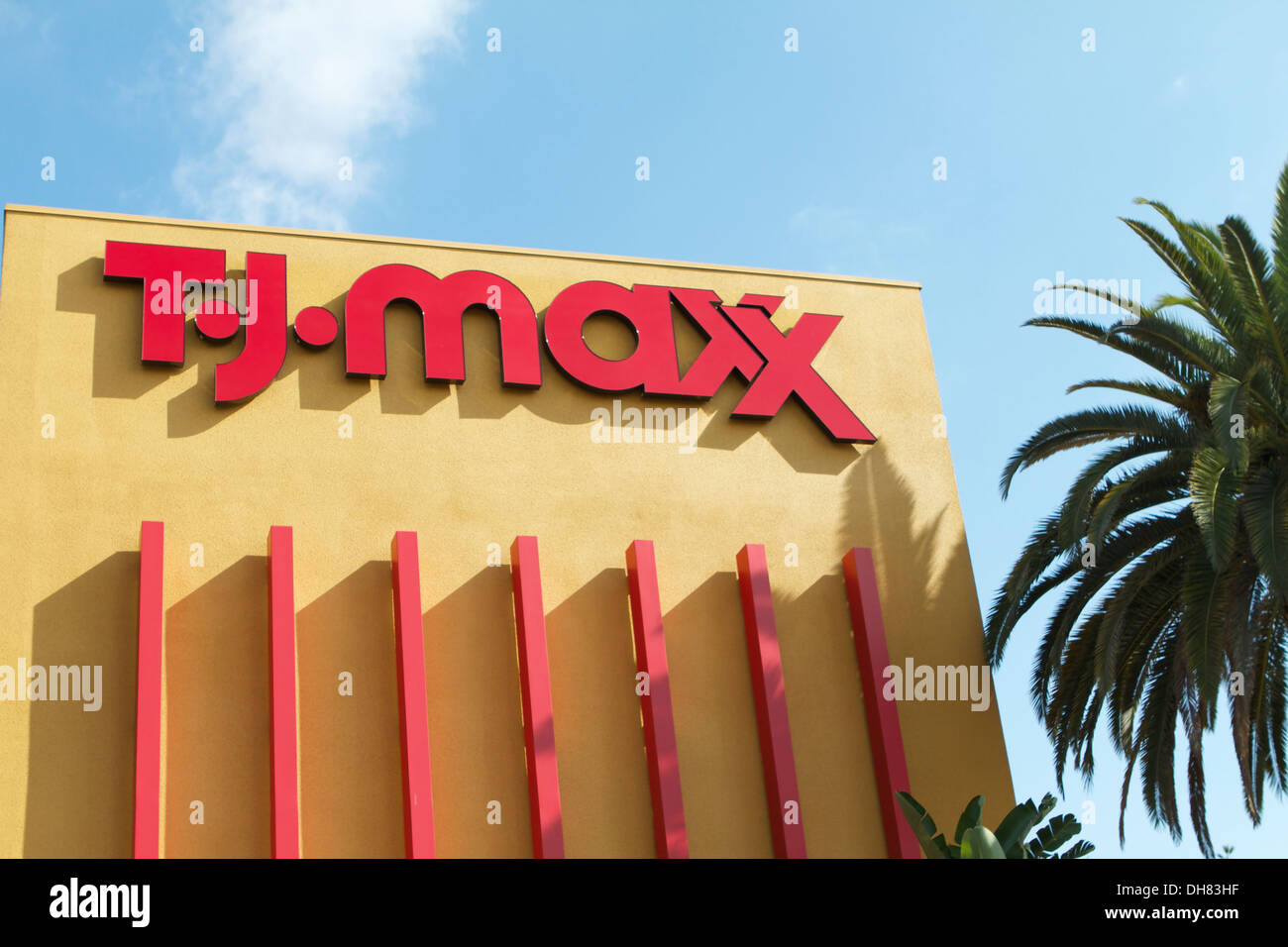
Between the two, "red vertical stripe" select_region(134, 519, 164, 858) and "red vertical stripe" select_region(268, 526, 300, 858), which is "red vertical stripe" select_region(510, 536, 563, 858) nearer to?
"red vertical stripe" select_region(268, 526, 300, 858)

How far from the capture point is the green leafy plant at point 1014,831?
39.5 feet

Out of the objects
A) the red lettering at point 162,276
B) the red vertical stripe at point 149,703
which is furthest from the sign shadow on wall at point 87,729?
the red lettering at point 162,276

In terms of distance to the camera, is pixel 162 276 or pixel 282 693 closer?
pixel 282 693

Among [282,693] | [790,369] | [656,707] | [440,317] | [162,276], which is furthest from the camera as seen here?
[790,369]

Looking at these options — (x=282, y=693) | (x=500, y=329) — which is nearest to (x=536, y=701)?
(x=282, y=693)

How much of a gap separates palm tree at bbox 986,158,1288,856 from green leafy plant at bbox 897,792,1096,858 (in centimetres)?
171

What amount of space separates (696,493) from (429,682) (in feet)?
12.7

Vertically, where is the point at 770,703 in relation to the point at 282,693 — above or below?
below

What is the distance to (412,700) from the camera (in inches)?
484

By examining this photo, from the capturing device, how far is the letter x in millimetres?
15703

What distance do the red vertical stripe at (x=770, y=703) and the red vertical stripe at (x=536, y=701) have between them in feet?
7.29

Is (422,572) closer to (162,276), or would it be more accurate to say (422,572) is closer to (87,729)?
(87,729)

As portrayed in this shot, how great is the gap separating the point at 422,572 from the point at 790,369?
539 centimetres

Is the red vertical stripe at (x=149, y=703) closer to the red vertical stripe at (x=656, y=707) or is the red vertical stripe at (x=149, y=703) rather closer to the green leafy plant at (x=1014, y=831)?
the red vertical stripe at (x=656, y=707)
